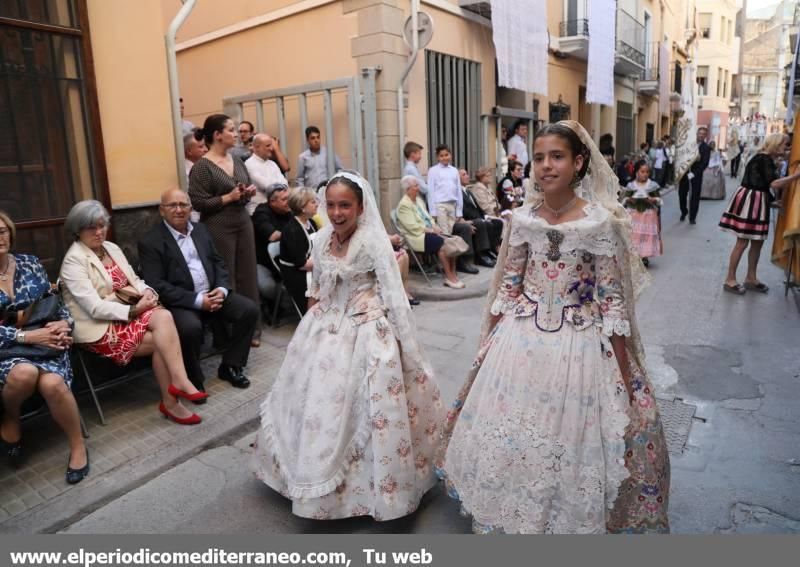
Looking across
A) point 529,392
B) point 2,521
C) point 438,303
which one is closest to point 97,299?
point 2,521

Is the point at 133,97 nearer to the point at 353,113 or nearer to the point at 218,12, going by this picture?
the point at 353,113

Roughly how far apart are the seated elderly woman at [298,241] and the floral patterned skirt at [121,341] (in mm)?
1734

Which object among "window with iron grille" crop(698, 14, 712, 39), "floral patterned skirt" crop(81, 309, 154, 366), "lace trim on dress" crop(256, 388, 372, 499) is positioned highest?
"window with iron grille" crop(698, 14, 712, 39)

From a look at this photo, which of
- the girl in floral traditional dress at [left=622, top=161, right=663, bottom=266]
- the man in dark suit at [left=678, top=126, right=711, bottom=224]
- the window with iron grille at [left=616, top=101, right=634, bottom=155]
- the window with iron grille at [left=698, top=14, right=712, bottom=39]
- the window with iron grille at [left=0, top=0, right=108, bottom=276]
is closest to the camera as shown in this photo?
the window with iron grille at [left=0, top=0, right=108, bottom=276]

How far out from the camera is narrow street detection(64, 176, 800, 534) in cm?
266

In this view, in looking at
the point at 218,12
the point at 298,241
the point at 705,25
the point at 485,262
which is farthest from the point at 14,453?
the point at 705,25

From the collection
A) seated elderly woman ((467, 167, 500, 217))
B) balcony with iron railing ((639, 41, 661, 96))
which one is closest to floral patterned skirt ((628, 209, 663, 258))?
seated elderly woman ((467, 167, 500, 217))

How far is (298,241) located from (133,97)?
1.74 m

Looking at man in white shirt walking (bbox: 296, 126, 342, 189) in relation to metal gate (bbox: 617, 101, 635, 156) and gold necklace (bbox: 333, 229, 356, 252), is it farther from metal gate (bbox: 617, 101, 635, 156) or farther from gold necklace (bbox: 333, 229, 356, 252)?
metal gate (bbox: 617, 101, 635, 156)

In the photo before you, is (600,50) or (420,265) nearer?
(420,265)

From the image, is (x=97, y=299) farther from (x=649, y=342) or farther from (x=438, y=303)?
(x=649, y=342)

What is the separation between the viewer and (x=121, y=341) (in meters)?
3.56

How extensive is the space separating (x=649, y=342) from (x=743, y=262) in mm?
4308

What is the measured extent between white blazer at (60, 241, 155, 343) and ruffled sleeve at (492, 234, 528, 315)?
2452 mm
